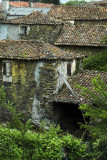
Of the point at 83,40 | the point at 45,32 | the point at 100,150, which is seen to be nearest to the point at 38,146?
the point at 100,150

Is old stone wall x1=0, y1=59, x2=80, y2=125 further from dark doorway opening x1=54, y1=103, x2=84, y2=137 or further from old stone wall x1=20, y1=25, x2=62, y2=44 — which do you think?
old stone wall x1=20, y1=25, x2=62, y2=44

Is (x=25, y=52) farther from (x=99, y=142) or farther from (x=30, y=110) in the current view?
(x=99, y=142)

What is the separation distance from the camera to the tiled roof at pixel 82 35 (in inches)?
1039

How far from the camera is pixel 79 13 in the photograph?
37531 millimetres

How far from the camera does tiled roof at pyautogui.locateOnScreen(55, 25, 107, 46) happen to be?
86.6ft

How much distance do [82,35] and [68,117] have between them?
10768 millimetres

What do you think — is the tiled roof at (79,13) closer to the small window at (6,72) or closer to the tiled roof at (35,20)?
the tiled roof at (35,20)

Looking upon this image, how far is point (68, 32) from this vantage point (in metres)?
27.7

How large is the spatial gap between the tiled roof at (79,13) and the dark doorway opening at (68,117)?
19859 millimetres

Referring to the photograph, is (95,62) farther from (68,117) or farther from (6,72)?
(6,72)

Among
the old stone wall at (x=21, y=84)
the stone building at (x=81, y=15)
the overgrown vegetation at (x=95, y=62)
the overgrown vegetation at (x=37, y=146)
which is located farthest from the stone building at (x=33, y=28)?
the overgrown vegetation at (x=37, y=146)

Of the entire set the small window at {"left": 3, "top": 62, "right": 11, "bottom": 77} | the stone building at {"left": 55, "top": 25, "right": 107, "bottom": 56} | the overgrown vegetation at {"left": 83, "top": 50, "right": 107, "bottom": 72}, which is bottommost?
the overgrown vegetation at {"left": 83, "top": 50, "right": 107, "bottom": 72}

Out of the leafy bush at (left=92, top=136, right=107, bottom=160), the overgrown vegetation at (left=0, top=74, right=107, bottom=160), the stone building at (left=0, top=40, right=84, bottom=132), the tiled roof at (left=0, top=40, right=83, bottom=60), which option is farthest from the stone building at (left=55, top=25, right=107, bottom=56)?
the leafy bush at (left=92, top=136, right=107, bottom=160)

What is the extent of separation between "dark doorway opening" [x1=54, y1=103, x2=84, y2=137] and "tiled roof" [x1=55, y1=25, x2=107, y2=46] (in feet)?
29.5
